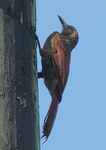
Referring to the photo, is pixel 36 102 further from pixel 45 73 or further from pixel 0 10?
pixel 45 73

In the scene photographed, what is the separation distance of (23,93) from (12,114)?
232mm

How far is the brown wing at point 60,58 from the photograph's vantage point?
169 inches

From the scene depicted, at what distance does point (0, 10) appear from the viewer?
227 centimetres

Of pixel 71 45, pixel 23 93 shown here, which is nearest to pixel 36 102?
pixel 23 93

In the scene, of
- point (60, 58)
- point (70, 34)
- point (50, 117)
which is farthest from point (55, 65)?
point (70, 34)

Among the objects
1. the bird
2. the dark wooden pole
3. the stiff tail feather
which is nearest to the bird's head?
the bird

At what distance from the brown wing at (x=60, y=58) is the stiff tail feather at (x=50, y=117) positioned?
36 centimetres

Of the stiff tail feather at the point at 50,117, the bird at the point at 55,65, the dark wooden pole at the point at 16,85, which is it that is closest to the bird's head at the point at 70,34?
the bird at the point at 55,65

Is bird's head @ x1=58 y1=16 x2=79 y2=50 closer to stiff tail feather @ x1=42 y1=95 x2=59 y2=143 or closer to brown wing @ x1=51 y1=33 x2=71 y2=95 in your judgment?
brown wing @ x1=51 y1=33 x2=71 y2=95

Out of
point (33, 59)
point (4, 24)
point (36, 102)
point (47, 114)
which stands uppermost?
point (4, 24)

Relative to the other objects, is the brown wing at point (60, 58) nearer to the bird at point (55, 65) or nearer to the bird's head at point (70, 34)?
the bird at point (55, 65)

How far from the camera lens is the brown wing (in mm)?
4293

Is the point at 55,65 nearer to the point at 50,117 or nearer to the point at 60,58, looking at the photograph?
the point at 60,58

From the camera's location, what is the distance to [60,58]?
14.8ft
